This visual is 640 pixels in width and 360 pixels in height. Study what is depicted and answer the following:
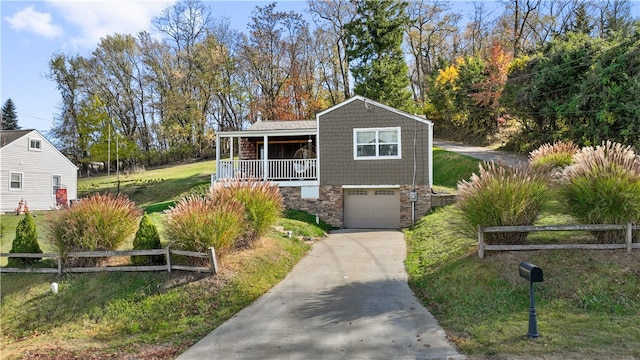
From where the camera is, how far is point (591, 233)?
25.0 ft

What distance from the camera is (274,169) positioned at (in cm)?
1700

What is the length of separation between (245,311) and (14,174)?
74.5 ft

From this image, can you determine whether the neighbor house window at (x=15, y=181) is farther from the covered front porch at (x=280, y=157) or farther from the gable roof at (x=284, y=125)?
the gable roof at (x=284, y=125)

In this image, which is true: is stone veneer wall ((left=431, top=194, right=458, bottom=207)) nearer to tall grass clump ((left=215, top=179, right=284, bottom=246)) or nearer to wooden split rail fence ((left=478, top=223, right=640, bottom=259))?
tall grass clump ((left=215, top=179, right=284, bottom=246))

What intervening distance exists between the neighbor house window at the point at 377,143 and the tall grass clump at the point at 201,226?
326 inches

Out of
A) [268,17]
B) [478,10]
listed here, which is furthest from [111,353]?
[478,10]

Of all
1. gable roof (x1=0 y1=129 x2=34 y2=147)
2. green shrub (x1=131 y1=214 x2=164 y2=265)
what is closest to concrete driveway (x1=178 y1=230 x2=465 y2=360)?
green shrub (x1=131 y1=214 x2=164 y2=265)

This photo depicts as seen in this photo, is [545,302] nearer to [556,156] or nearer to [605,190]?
[605,190]

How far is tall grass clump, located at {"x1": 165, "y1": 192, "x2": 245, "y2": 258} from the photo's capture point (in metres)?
8.12

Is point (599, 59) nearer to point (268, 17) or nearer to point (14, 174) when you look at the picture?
point (268, 17)

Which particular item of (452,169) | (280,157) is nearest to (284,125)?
(280,157)

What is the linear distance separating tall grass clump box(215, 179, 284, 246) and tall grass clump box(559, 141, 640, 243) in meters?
6.60

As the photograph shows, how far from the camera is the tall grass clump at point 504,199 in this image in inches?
292

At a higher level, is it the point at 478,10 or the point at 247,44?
the point at 478,10
